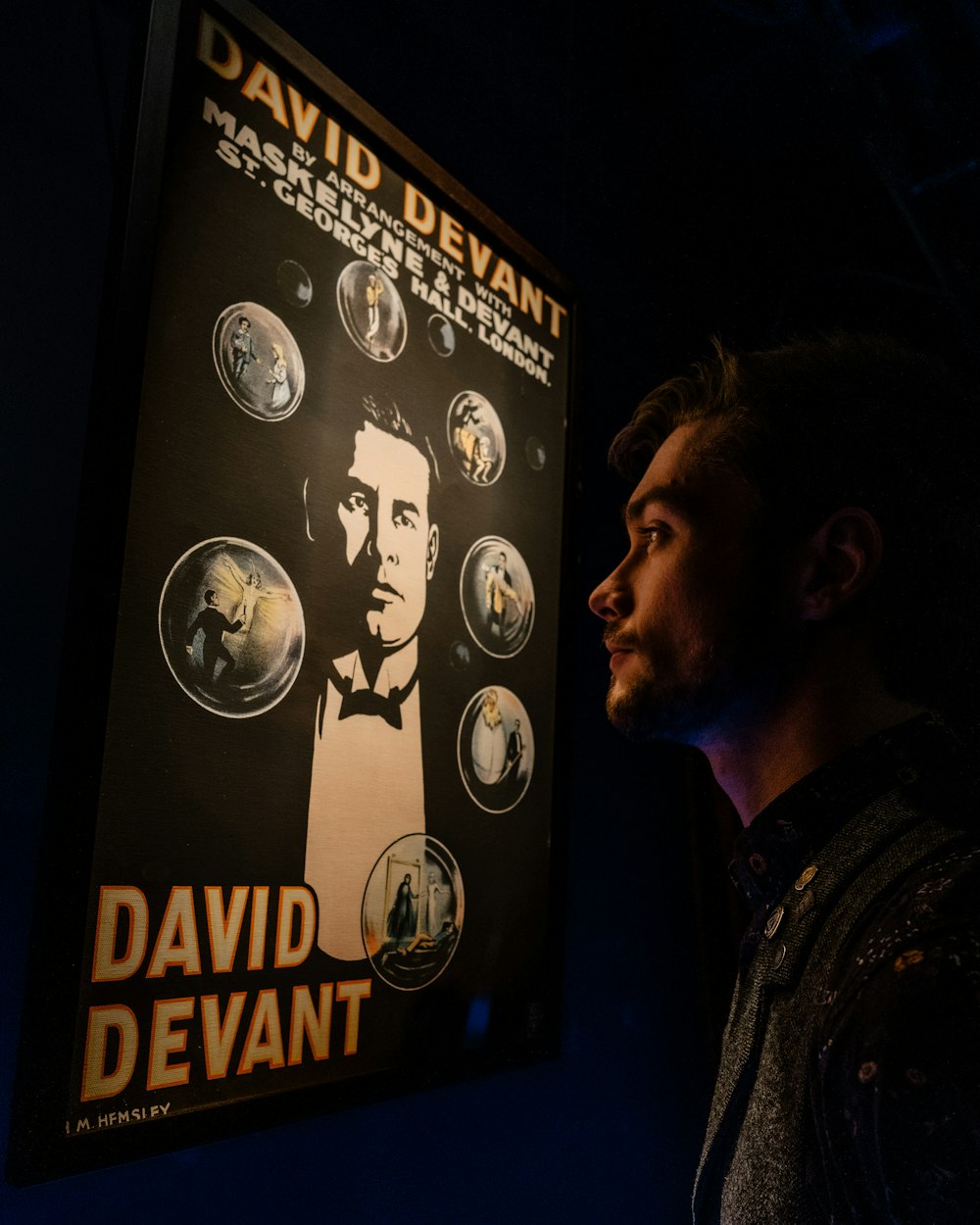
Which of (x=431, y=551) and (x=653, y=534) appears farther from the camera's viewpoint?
(x=431, y=551)

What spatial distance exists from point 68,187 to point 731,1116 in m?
1.20

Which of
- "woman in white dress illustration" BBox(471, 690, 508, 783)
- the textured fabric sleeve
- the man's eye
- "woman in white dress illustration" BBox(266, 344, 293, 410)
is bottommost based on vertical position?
the textured fabric sleeve

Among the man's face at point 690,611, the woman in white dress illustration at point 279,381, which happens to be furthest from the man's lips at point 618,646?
the woman in white dress illustration at point 279,381

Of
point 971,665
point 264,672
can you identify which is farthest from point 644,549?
point 264,672

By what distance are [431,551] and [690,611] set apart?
0.46 metres

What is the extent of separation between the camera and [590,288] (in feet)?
6.75

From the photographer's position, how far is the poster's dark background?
107 centimetres

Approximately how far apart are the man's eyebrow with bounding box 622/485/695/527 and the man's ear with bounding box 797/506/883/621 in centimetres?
16

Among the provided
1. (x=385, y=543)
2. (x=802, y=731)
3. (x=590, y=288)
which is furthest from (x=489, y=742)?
(x=590, y=288)

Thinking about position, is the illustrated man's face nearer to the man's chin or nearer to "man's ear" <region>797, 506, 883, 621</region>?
the man's chin

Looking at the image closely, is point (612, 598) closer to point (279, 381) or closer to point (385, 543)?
point (385, 543)

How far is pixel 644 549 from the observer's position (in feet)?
A: 4.17

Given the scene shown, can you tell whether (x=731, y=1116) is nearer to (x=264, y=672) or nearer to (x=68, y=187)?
(x=264, y=672)

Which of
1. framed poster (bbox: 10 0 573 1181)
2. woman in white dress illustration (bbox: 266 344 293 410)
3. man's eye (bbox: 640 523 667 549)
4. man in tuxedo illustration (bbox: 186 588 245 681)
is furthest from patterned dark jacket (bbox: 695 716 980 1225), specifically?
woman in white dress illustration (bbox: 266 344 293 410)
